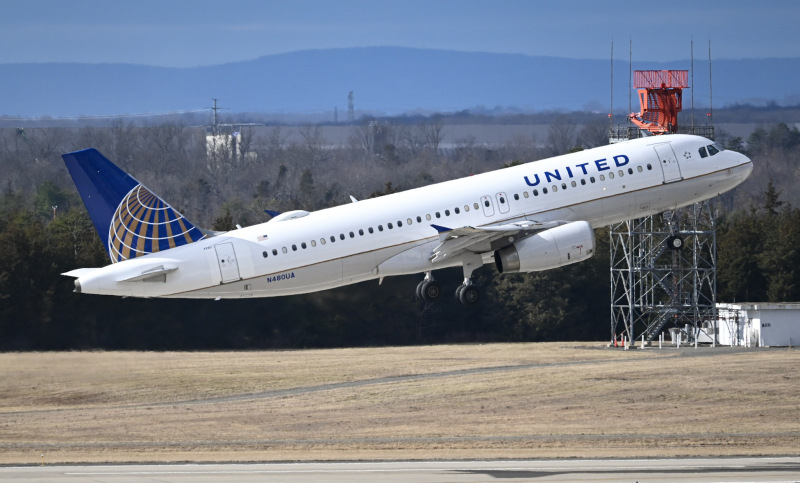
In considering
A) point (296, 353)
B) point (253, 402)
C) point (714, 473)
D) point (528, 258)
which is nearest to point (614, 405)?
point (528, 258)

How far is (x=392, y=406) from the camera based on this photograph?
212 ft

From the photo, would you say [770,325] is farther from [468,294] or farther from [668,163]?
[468,294]

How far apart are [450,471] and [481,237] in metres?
16.1

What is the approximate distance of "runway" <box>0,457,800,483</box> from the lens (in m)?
40.3

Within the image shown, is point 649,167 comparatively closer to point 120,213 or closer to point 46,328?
point 120,213

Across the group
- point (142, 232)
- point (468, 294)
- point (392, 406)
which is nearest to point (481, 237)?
point (468, 294)

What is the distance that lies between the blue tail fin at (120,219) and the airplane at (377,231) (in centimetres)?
4

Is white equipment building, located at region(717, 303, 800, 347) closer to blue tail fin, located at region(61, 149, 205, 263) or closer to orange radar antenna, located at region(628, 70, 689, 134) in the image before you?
orange radar antenna, located at region(628, 70, 689, 134)

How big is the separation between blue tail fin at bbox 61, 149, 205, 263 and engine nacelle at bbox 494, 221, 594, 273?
13685 mm

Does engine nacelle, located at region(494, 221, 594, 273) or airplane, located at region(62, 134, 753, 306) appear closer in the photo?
airplane, located at region(62, 134, 753, 306)

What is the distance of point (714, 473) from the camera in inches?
1615

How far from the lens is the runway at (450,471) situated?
132 feet

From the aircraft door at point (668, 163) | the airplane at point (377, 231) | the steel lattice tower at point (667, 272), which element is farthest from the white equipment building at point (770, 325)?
the airplane at point (377, 231)

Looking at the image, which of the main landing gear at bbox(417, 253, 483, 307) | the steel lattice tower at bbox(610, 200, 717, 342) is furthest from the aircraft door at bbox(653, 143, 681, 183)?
the steel lattice tower at bbox(610, 200, 717, 342)
